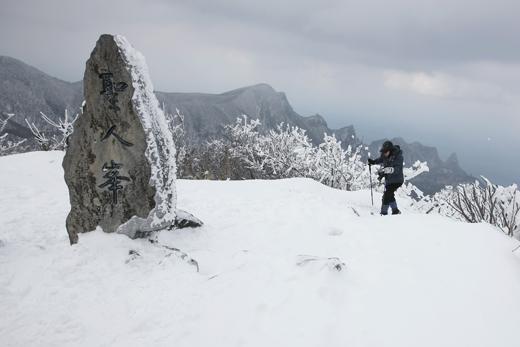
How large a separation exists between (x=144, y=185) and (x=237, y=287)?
1.80 m

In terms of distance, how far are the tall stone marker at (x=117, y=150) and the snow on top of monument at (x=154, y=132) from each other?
12 millimetres

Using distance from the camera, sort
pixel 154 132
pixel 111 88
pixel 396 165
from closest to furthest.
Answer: pixel 111 88 → pixel 154 132 → pixel 396 165

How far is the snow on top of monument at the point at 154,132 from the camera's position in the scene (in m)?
3.28

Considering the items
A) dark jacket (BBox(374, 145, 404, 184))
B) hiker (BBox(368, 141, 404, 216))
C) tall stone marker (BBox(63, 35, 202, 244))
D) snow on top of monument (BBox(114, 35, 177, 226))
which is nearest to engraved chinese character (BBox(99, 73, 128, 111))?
tall stone marker (BBox(63, 35, 202, 244))

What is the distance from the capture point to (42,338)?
2047mm

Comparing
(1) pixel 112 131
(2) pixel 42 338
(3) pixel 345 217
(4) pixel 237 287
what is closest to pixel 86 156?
(1) pixel 112 131

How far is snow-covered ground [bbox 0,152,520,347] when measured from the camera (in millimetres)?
2041

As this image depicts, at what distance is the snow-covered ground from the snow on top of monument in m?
0.61

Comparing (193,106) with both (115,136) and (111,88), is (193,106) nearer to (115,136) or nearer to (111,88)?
(111,88)

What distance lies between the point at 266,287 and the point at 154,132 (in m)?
2.39

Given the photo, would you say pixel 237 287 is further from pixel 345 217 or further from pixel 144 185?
pixel 345 217

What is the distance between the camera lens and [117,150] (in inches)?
131

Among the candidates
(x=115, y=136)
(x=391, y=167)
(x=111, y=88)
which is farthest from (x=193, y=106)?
(x=115, y=136)

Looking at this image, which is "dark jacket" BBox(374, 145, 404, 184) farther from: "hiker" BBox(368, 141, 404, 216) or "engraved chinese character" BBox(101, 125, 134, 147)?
"engraved chinese character" BBox(101, 125, 134, 147)
